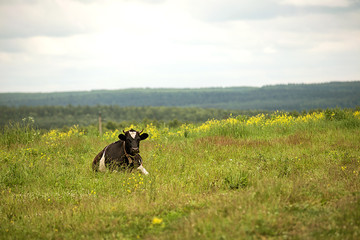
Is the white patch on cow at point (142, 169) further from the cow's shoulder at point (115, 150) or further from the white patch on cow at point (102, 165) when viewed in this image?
the white patch on cow at point (102, 165)

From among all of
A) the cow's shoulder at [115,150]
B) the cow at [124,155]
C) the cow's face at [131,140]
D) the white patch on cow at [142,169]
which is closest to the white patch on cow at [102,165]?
the cow at [124,155]

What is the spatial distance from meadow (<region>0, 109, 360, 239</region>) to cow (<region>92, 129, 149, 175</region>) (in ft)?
1.17

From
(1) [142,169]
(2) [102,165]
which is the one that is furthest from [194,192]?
(2) [102,165]

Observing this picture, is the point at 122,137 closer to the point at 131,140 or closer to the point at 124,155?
the point at 131,140

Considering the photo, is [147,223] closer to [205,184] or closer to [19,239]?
[19,239]

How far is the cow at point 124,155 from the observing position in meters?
10.7

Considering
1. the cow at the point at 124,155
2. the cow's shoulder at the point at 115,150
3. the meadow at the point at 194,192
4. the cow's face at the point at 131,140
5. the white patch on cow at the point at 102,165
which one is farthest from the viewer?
the white patch on cow at the point at 102,165

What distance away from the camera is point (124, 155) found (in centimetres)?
1098

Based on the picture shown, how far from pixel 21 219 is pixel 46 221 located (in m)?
0.88

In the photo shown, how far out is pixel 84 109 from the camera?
478 ft

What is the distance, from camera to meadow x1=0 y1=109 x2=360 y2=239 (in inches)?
230

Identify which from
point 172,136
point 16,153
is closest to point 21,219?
point 16,153

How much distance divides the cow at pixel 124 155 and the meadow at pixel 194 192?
1.17ft

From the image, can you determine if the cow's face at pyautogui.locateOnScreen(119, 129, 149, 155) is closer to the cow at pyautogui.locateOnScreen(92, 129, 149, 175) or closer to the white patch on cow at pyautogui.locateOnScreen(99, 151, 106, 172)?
the cow at pyautogui.locateOnScreen(92, 129, 149, 175)
